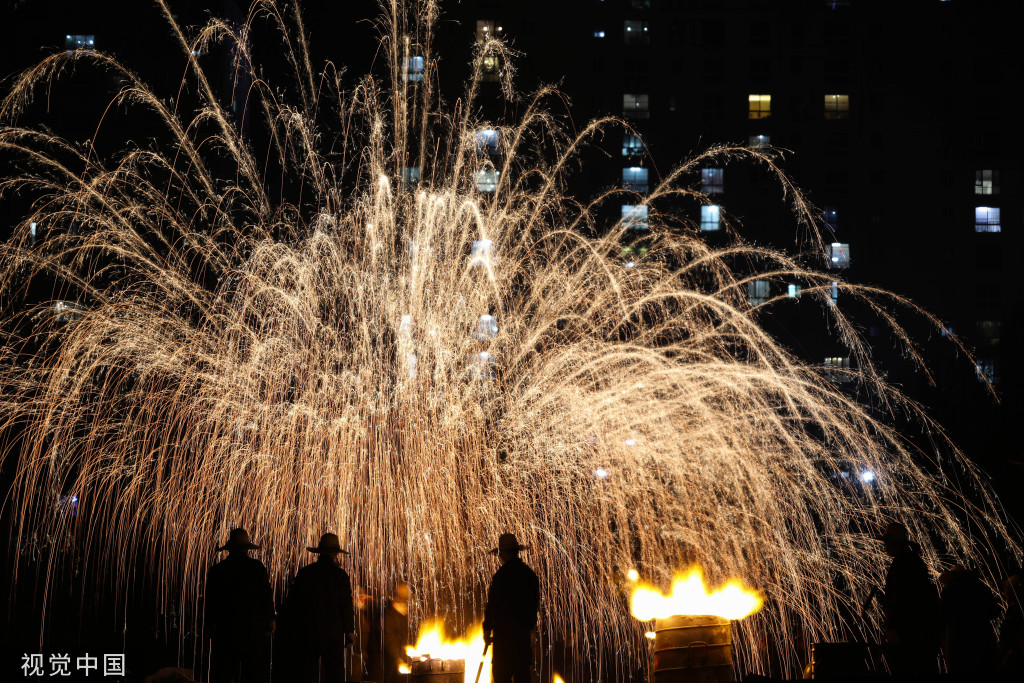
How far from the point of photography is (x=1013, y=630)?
10.2 m

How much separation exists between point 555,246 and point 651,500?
5147mm

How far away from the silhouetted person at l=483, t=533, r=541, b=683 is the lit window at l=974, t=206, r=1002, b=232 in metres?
57.6

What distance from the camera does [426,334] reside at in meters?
15.4

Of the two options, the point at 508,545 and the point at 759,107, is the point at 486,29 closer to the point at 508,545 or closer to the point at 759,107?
the point at 759,107

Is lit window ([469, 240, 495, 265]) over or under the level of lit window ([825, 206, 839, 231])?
under

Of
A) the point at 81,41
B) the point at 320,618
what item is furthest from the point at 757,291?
the point at 320,618

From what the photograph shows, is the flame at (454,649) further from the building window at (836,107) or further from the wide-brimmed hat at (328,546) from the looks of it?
the building window at (836,107)

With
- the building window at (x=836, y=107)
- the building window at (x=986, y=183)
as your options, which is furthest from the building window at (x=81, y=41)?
the building window at (x=986, y=183)

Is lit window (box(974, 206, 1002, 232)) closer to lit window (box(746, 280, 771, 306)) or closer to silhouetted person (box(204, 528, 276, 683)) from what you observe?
lit window (box(746, 280, 771, 306))

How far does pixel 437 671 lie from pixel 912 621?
4015 millimetres

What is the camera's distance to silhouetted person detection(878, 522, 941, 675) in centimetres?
848

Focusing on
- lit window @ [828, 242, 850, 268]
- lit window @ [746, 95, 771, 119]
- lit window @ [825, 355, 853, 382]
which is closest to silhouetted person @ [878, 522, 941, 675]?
lit window @ [825, 355, 853, 382]

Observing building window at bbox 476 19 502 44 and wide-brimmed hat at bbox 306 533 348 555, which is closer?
wide-brimmed hat at bbox 306 533 348 555

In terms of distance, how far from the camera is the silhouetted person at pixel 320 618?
28.8 feet
